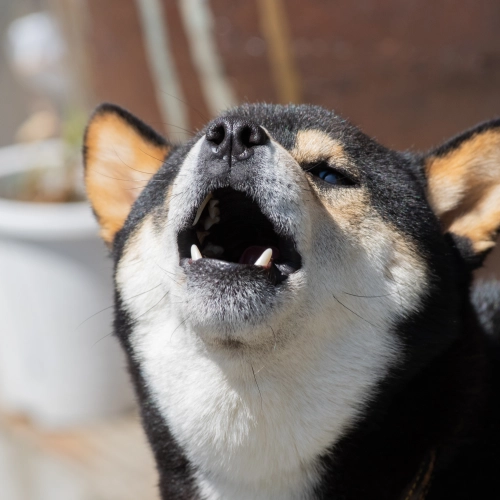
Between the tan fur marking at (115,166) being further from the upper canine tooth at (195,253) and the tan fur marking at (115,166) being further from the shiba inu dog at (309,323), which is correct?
the upper canine tooth at (195,253)

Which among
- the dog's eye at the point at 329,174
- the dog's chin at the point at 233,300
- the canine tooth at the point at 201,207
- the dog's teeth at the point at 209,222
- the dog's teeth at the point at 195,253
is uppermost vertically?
the dog's eye at the point at 329,174

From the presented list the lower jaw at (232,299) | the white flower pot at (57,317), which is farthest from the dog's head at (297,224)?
the white flower pot at (57,317)

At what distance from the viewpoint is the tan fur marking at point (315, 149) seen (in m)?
1.96

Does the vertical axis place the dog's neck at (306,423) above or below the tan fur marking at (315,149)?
below

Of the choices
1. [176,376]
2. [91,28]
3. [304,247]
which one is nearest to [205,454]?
[176,376]

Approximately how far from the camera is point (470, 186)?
7.00 feet

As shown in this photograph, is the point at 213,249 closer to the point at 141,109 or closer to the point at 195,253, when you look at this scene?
the point at 195,253

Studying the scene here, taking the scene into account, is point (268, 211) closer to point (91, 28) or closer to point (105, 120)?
point (105, 120)

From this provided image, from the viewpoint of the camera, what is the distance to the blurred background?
366cm

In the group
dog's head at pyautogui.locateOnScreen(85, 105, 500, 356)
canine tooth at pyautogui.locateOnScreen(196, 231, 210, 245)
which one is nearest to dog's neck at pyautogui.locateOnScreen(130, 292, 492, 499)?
dog's head at pyautogui.locateOnScreen(85, 105, 500, 356)

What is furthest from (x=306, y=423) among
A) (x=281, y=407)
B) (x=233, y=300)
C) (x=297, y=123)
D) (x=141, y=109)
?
(x=141, y=109)

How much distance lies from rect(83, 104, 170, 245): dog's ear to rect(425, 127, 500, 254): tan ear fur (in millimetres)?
916

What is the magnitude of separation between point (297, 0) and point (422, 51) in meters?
0.72

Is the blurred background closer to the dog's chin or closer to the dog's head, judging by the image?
the dog's head
